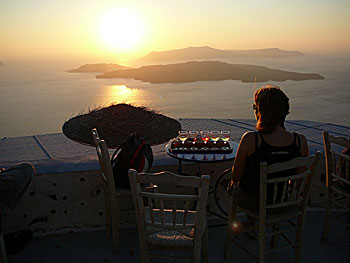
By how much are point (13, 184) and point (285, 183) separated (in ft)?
5.98

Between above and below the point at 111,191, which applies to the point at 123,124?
below

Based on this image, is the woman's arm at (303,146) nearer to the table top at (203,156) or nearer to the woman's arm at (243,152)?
the woman's arm at (243,152)

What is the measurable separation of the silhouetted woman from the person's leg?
5.03 ft

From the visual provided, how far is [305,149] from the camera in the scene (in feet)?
6.61

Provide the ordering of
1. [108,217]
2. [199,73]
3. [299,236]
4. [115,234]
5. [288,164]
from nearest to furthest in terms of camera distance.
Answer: [288,164] → [299,236] → [115,234] → [108,217] → [199,73]

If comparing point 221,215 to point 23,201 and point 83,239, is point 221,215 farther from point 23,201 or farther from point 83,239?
point 23,201

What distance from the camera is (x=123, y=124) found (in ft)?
33.6

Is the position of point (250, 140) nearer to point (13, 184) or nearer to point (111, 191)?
point (111, 191)

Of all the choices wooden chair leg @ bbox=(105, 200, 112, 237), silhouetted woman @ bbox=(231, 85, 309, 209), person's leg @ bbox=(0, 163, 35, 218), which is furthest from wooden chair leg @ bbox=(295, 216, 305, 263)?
person's leg @ bbox=(0, 163, 35, 218)

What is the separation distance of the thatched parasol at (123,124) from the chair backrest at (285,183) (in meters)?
7.49

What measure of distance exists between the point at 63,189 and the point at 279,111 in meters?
1.88

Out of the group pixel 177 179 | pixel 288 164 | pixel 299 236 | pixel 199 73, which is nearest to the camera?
pixel 177 179

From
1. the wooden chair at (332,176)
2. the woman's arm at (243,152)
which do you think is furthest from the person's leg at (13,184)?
the wooden chair at (332,176)

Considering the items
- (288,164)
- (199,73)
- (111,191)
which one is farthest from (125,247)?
(199,73)
